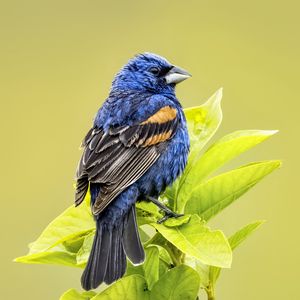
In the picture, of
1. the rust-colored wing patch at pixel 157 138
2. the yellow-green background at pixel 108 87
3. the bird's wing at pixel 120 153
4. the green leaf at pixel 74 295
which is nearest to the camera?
the green leaf at pixel 74 295

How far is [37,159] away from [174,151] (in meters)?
2.45

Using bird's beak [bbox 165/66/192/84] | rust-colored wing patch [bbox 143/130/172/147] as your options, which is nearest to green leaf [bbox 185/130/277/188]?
rust-colored wing patch [bbox 143/130/172/147]

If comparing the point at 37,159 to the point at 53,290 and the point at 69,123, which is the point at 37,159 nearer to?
the point at 69,123

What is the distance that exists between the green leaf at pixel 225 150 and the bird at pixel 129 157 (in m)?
0.15

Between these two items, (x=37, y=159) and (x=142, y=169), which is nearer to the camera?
(x=142, y=169)

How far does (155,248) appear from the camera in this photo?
2.54 meters

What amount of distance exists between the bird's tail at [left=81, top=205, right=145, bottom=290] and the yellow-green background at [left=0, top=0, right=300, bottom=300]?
1.76 metres

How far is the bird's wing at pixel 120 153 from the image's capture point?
9.95 ft

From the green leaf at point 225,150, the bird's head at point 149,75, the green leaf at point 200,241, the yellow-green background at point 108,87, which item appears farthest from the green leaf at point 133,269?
the yellow-green background at point 108,87

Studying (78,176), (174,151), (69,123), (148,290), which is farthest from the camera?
(69,123)

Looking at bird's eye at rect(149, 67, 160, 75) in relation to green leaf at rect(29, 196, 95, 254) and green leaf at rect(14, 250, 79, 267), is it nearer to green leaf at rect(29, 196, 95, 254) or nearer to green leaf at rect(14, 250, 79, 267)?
green leaf at rect(29, 196, 95, 254)

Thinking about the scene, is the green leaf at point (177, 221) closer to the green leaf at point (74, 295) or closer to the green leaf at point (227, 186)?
the green leaf at point (227, 186)

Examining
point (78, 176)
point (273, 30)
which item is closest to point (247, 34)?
point (273, 30)

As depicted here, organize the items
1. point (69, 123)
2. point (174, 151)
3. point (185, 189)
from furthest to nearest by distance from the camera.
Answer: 1. point (69, 123)
2. point (174, 151)
3. point (185, 189)
